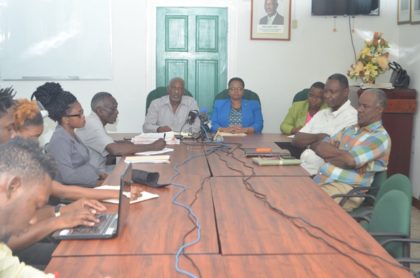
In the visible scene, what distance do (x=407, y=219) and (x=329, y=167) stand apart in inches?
46.9

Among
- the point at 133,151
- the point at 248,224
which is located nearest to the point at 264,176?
the point at 248,224

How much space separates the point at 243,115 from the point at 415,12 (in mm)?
2107

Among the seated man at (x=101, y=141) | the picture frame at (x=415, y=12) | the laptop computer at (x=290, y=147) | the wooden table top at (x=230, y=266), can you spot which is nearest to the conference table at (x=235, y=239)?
the wooden table top at (x=230, y=266)

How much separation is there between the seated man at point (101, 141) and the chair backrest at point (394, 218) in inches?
71.0

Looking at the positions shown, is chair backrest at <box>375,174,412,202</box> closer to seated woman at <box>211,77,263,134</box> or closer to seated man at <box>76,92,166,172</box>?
seated man at <box>76,92,166,172</box>

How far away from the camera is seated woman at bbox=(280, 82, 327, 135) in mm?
4770

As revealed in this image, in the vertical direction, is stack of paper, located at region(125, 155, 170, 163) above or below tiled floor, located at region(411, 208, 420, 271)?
above

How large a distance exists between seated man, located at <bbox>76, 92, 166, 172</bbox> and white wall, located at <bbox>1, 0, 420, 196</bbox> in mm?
2146

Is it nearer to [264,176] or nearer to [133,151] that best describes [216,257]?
[264,176]

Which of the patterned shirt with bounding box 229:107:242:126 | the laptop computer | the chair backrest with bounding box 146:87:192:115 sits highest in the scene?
the chair backrest with bounding box 146:87:192:115

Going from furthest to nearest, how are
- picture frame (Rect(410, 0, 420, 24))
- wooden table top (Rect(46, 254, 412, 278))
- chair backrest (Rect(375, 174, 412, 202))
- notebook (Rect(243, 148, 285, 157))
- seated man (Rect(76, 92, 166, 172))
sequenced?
picture frame (Rect(410, 0, 420, 24)) → seated man (Rect(76, 92, 166, 172)) → notebook (Rect(243, 148, 285, 157)) → chair backrest (Rect(375, 174, 412, 202)) → wooden table top (Rect(46, 254, 412, 278))

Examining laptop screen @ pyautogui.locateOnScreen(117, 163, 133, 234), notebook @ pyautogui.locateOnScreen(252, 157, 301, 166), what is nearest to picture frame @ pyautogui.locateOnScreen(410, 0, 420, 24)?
notebook @ pyautogui.locateOnScreen(252, 157, 301, 166)

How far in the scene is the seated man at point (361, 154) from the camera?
311cm

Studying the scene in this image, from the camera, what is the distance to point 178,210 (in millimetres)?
2186
